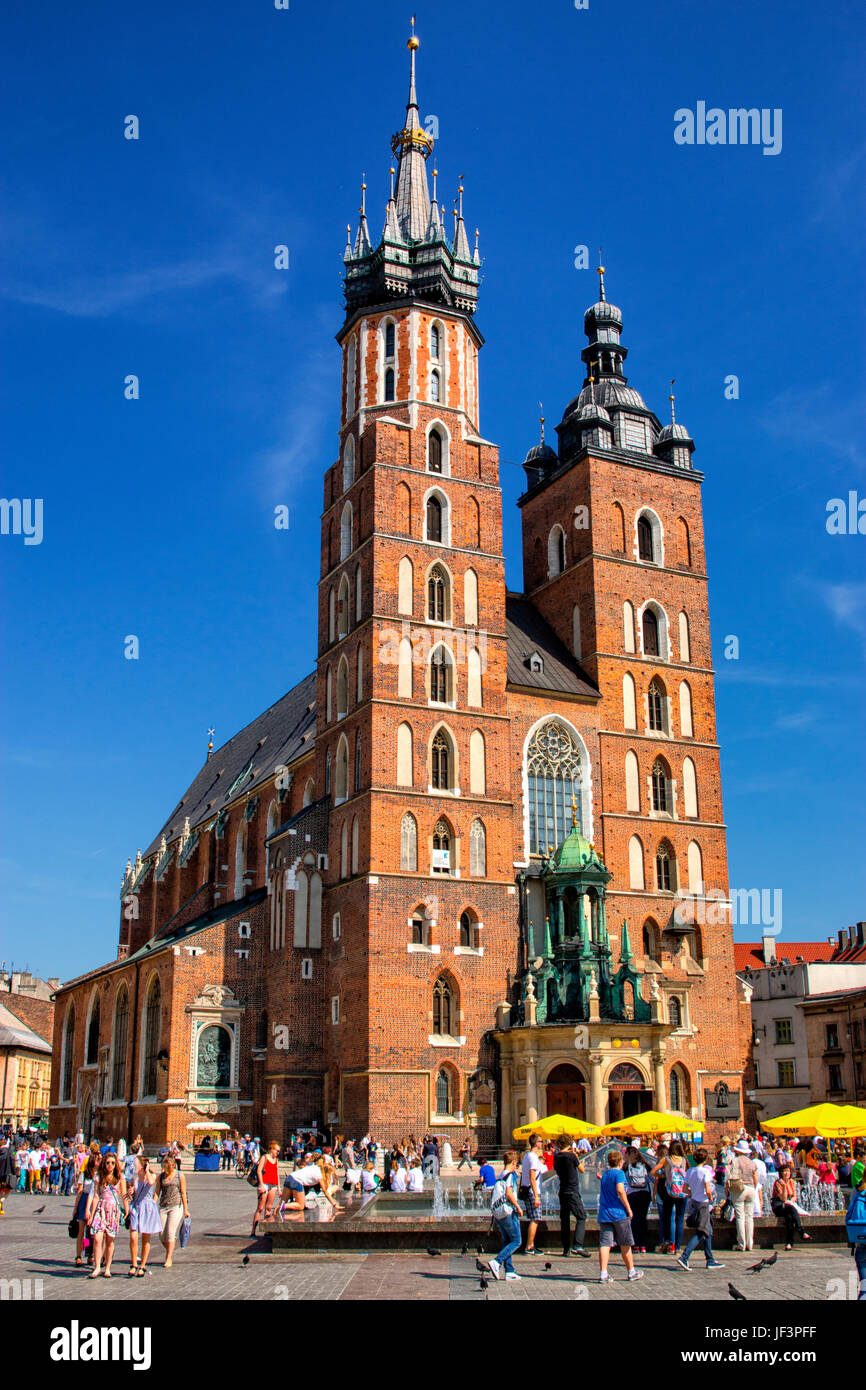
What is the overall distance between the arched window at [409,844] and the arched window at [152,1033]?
1099cm

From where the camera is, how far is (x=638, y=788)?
141ft

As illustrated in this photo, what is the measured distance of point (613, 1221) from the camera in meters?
14.9

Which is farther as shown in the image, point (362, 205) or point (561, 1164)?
point (362, 205)

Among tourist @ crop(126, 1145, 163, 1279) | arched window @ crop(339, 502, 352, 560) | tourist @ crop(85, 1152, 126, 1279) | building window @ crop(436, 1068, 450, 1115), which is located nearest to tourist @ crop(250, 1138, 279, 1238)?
tourist @ crop(126, 1145, 163, 1279)

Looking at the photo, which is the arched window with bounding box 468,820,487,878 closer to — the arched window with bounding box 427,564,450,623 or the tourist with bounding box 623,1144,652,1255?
the arched window with bounding box 427,564,450,623

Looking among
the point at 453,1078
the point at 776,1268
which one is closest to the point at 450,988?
the point at 453,1078

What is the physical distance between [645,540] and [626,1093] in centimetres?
1961

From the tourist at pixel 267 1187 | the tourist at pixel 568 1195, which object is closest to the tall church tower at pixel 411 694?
the tourist at pixel 267 1187

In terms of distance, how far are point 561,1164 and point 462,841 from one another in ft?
71.0

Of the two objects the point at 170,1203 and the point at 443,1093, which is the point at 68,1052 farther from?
the point at 170,1203
